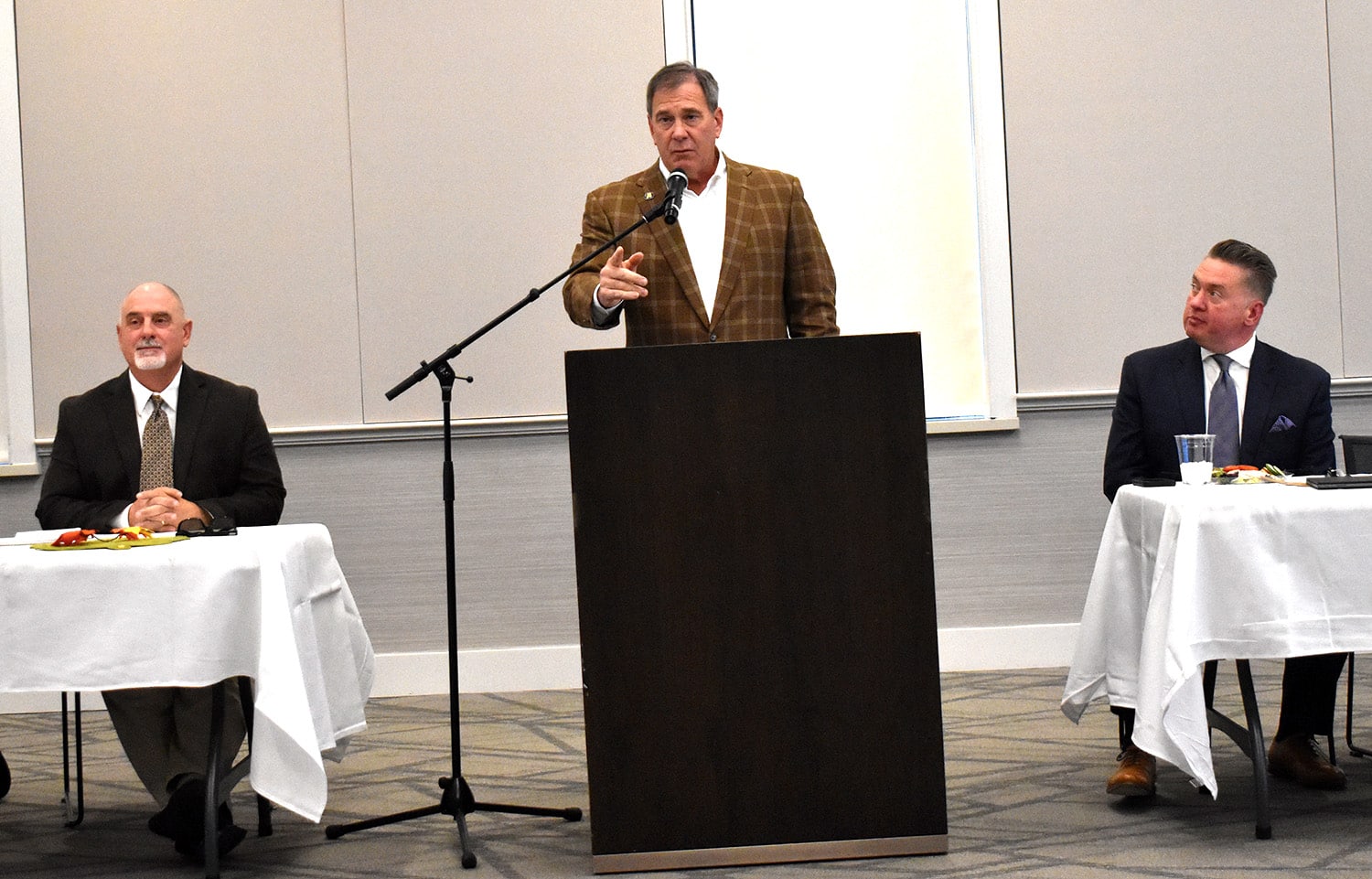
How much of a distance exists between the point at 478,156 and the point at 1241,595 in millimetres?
3201

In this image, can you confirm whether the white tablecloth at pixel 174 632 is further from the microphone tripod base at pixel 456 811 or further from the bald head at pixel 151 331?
the bald head at pixel 151 331

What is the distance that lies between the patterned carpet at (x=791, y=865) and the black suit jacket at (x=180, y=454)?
0.78 meters

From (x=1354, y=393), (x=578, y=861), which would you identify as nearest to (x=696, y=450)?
(x=578, y=861)

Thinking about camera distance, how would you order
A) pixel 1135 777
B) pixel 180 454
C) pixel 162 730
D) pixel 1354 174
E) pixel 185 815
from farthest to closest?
pixel 1354 174, pixel 180 454, pixel 162 730, pixel 1135 777, pixel 185 815

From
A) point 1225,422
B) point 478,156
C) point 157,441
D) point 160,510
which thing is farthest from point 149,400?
point 1225,422

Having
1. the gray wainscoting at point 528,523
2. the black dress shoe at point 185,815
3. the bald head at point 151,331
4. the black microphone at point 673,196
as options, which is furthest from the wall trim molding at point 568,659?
the black microphone at point 673,196

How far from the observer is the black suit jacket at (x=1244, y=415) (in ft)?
10.9

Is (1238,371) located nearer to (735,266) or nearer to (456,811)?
(735,266)

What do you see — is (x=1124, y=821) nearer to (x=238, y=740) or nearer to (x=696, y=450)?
(x=696, y=450)

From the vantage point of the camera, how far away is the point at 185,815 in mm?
2893

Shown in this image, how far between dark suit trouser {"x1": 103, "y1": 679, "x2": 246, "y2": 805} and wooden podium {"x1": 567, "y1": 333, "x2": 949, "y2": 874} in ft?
3.54

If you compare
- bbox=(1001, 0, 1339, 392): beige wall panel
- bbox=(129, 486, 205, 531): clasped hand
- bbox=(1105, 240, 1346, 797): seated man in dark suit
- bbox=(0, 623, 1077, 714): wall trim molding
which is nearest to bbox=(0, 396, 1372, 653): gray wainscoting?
bbox=(0, 623, 1077, 714): wall trim molding

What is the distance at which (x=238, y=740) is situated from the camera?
10.7 ft

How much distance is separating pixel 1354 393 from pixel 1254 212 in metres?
0.74
